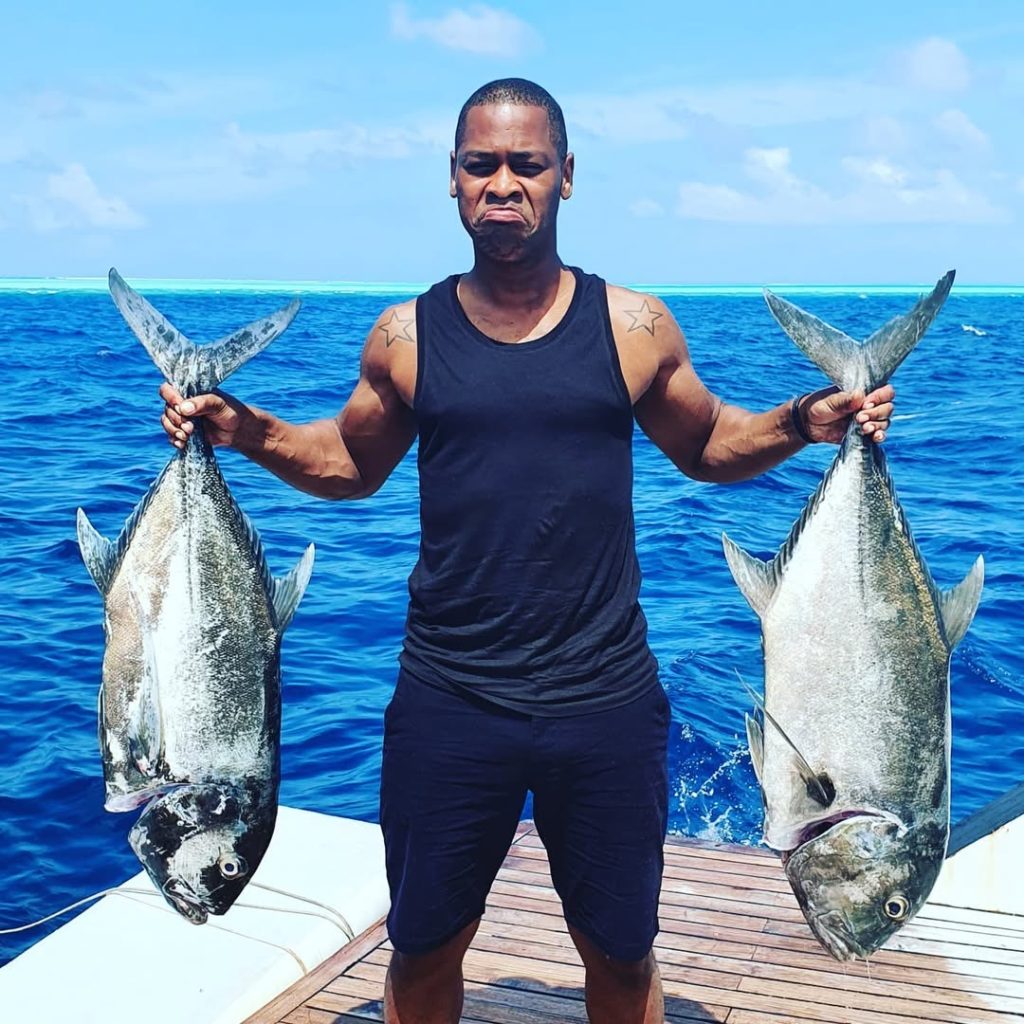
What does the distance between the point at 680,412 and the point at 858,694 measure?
2.37ft

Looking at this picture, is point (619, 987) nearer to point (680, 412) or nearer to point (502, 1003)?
point (502, 1003)

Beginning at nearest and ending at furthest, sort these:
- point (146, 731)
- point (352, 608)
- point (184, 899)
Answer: point (146, 731) → point (184, 899) → point (352, 608)

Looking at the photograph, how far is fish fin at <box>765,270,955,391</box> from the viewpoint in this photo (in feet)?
8.59

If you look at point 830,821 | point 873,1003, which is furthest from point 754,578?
point 873,1003

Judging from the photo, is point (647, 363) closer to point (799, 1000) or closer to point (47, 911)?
point (799, 1000)

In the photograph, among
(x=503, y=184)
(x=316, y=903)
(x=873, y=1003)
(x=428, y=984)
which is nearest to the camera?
(x=503, y=184)

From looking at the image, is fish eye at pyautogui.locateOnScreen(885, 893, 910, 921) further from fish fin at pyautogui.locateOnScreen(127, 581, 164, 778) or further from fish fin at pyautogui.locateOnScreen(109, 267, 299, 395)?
fish fin at pyautogui.locateOnScreen(109, 267, 299, 395)

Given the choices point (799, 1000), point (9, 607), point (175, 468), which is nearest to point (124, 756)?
point (175, 468)

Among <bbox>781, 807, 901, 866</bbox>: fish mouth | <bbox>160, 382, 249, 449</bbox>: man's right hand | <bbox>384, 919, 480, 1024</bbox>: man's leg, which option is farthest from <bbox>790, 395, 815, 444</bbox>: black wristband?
<bbox>384, 919, 480, 1024</bbox>: man's leg

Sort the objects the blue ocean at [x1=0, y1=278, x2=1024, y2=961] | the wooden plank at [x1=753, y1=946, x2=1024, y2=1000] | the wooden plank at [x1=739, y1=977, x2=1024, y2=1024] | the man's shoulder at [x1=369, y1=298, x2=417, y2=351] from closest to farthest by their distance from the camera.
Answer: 1. the man's shoulder at [x1=369, y1=298, x2=417, y2=351]
2. the wooden plank at [x1=739, y1=977, x2=1024, y2=1024]
3. the wooden plank at [x1=753, y1=946, x2=1024, y2=1000]
4. the blue ocean at [x1=0, y1=278, x2=1024, y2=961]

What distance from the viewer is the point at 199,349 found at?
2836 millimetres

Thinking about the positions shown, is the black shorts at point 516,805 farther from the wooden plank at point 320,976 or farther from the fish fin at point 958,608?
the wooden plank at point 320,976

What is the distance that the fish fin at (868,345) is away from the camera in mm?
2619

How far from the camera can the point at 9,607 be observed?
8648mm
